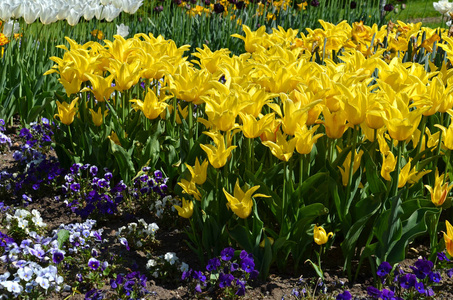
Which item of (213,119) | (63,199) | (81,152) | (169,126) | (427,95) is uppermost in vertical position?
(427,95)

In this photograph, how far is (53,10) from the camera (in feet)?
13.0

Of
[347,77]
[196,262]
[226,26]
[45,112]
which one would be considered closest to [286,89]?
Result: [347,77]

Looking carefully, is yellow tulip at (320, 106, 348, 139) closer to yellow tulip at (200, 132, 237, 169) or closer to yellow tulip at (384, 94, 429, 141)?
yellow tulip at (384, 94, 429, 141)

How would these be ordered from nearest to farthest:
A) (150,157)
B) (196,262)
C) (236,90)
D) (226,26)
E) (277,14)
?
(236,90), (196,262), (150,157), (226,26), (277,14)

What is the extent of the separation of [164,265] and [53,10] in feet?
8.02

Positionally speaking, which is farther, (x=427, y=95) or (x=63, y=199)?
(x=63, y=199)

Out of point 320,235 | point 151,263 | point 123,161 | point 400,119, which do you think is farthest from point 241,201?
point 123,161

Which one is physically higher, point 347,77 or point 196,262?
point 347,77

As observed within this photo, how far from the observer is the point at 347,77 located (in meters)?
2.23

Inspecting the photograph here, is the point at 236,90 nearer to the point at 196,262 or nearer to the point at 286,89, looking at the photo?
the point at 286,89

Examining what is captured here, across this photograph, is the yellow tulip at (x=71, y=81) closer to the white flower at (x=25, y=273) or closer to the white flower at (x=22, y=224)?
the white flower at (x=22, y=224)

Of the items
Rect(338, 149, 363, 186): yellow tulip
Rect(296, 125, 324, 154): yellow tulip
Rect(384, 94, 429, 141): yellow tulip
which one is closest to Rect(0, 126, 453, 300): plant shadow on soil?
Rect(338, 149, 363, 186): yellow tulip

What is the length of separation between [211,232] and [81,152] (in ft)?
4.08

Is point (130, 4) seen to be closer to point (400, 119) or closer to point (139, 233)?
point (139, 233)
